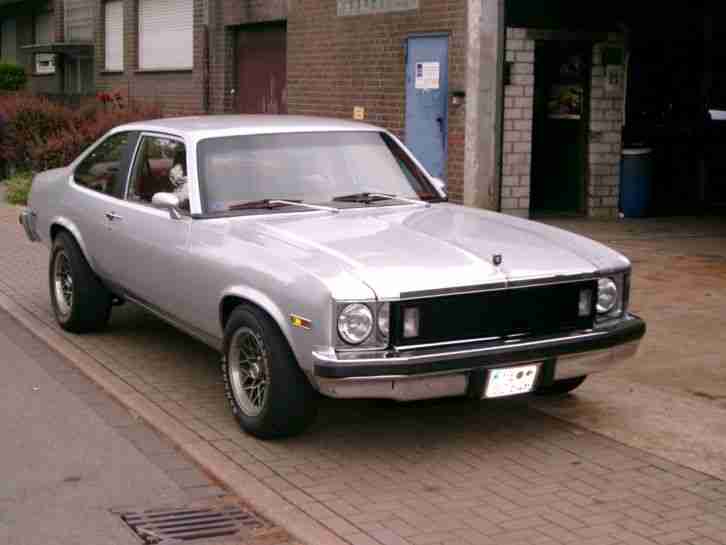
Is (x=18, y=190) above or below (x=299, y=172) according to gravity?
below

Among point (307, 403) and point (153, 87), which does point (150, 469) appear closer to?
point (307, 403)

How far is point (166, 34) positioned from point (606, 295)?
62.3ft

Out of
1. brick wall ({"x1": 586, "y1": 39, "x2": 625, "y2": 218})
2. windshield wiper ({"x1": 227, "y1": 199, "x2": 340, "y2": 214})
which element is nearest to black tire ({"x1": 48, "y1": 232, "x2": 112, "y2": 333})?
windshield wiper ({"x1": 227, "y1": 199, "x2": 340, "y2": 214})

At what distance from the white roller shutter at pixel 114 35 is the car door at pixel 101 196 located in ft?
59.2

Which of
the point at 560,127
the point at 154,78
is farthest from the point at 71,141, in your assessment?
the point at 560,127

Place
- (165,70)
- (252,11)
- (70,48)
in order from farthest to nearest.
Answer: (70,48) < (165,70) < (252,11)

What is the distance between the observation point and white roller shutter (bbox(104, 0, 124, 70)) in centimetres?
2612

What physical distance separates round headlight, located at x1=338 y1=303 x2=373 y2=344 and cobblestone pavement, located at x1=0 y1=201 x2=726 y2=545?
0.65 m

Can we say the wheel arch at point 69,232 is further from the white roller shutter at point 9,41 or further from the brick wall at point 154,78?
the white roller shutter at point 9,41

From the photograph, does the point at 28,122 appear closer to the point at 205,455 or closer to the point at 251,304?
the point at 251,304

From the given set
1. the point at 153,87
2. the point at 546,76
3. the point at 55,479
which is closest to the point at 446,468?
the point at 55,479

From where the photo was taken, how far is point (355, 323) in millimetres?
5559

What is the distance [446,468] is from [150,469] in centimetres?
139

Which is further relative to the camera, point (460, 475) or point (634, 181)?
point (634, 181)
